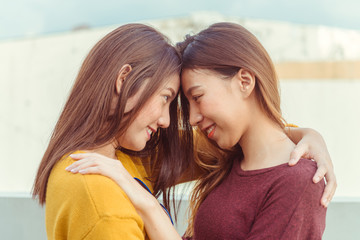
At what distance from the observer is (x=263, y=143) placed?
50.0 inches

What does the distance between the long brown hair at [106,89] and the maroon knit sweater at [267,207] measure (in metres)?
0.39

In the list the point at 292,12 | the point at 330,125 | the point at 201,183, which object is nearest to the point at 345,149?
the point at 330,125

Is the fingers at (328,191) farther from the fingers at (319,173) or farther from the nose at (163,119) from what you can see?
the nose at (163,119)

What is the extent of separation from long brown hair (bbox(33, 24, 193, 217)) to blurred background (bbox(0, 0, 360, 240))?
5.00 meters

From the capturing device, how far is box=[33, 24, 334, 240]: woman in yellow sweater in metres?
0.99

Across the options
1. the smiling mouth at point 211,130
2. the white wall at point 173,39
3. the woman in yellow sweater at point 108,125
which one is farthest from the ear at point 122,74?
the white wall at point 173,39

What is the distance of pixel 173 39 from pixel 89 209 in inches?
248

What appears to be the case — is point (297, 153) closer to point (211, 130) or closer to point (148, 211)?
point (211, 130)

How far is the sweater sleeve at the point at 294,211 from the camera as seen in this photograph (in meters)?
1.05

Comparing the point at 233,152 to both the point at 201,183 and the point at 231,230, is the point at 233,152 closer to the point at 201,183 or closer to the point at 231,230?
the point at 201,183

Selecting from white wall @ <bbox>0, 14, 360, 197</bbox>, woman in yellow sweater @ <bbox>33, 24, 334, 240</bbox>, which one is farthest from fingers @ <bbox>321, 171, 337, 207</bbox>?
white wall @ <bbox>0, 14, 360, 197</bbox>

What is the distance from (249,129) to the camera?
130 cm

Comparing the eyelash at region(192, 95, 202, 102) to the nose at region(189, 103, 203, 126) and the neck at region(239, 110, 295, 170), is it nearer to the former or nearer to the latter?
the nose at region(189, 103, 203, 126)

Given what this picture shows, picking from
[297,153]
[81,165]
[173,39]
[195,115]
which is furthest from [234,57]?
[173,39]
